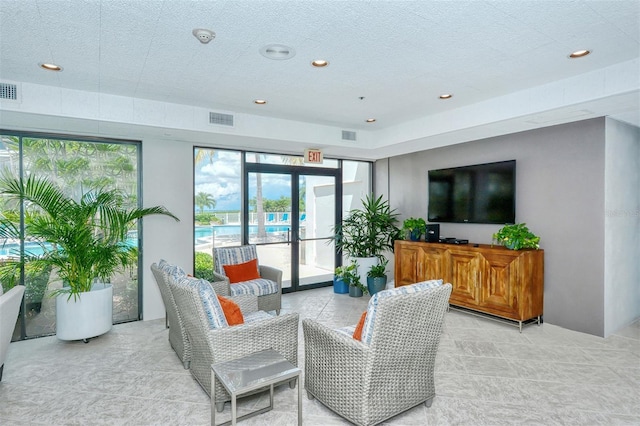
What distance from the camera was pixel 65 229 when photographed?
3906mm

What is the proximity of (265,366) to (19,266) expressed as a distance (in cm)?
354

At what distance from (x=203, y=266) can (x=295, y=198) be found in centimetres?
190

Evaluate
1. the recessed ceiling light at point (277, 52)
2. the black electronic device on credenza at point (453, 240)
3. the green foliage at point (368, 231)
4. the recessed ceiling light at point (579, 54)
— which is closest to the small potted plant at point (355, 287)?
the green foliage at point (368, 231)

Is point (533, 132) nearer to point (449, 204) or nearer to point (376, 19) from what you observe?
point (449, 204)

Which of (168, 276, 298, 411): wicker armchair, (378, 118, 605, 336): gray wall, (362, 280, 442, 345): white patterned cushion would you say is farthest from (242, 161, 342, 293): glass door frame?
(362, 280, 442, 345): white patterned cushion

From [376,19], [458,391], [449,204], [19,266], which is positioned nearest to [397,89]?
[376,19]

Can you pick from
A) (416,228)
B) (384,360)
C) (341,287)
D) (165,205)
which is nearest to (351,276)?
(341,287)

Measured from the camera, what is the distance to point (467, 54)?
2902mm

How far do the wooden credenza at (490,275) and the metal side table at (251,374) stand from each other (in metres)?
3.18

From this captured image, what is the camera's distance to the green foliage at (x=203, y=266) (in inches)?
214

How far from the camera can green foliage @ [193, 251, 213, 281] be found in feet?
17.9

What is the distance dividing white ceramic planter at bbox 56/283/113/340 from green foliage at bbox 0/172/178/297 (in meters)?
0.11

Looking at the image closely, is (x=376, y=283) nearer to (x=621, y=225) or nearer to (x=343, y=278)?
(x=343, y=278)

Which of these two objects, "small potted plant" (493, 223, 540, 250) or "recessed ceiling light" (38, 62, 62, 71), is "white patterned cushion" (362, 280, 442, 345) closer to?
"small potted plant" (493, 223, 540, 250)
